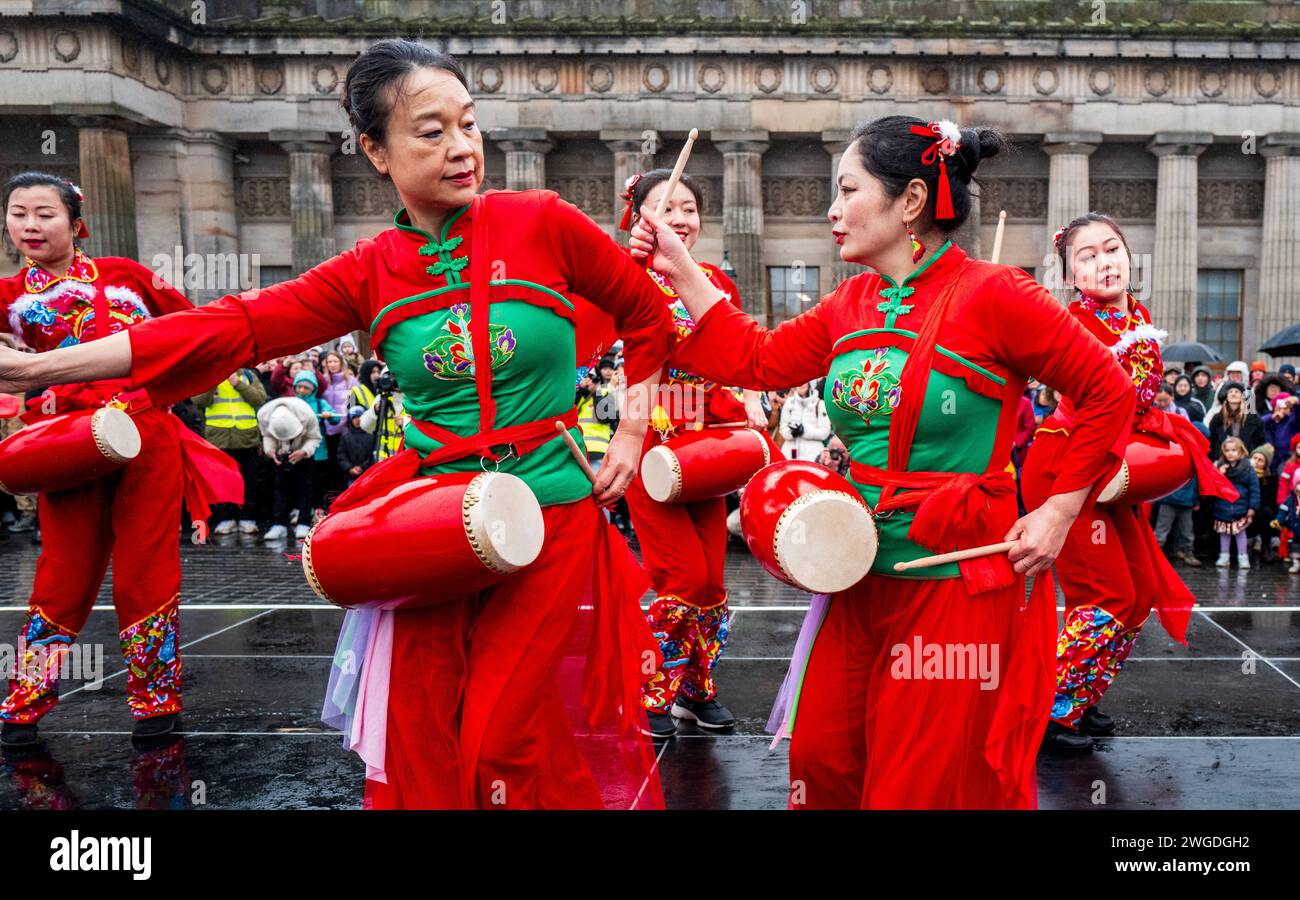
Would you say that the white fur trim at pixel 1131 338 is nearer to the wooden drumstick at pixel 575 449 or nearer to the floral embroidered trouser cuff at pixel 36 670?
the wooden drumstick at pixel 575 449

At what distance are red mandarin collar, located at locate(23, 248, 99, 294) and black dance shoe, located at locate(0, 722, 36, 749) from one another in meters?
1.91

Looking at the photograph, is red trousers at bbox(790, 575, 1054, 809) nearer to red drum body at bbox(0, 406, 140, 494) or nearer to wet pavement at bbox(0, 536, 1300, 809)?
wet pavement at bbox(0, 536, 1300, 809)

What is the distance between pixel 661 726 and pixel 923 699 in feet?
8.00

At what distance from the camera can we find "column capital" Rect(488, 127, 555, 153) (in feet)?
89.1

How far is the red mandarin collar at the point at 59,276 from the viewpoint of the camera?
501 centimetres

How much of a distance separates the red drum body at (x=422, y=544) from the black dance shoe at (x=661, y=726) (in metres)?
2.59

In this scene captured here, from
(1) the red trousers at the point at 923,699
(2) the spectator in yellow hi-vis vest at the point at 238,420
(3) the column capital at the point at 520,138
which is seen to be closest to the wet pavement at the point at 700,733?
(1) the red trousers at the point at 923,699

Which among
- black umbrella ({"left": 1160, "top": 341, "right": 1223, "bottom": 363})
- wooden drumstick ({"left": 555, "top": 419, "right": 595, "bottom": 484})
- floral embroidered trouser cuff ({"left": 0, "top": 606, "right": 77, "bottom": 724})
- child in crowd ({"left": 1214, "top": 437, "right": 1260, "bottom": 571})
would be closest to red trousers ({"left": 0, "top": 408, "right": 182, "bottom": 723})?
floral embroidered trouser cuff ({"left": 0, "top": 606, "right": 77, "bottom": 724})

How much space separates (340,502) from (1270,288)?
100.0 ft

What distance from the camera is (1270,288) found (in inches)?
1117

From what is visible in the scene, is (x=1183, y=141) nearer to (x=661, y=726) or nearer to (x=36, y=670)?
(x=661, y=726)

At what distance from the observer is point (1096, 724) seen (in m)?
5.21

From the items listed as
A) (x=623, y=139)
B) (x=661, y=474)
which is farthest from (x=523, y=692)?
(x=623, y=139)
